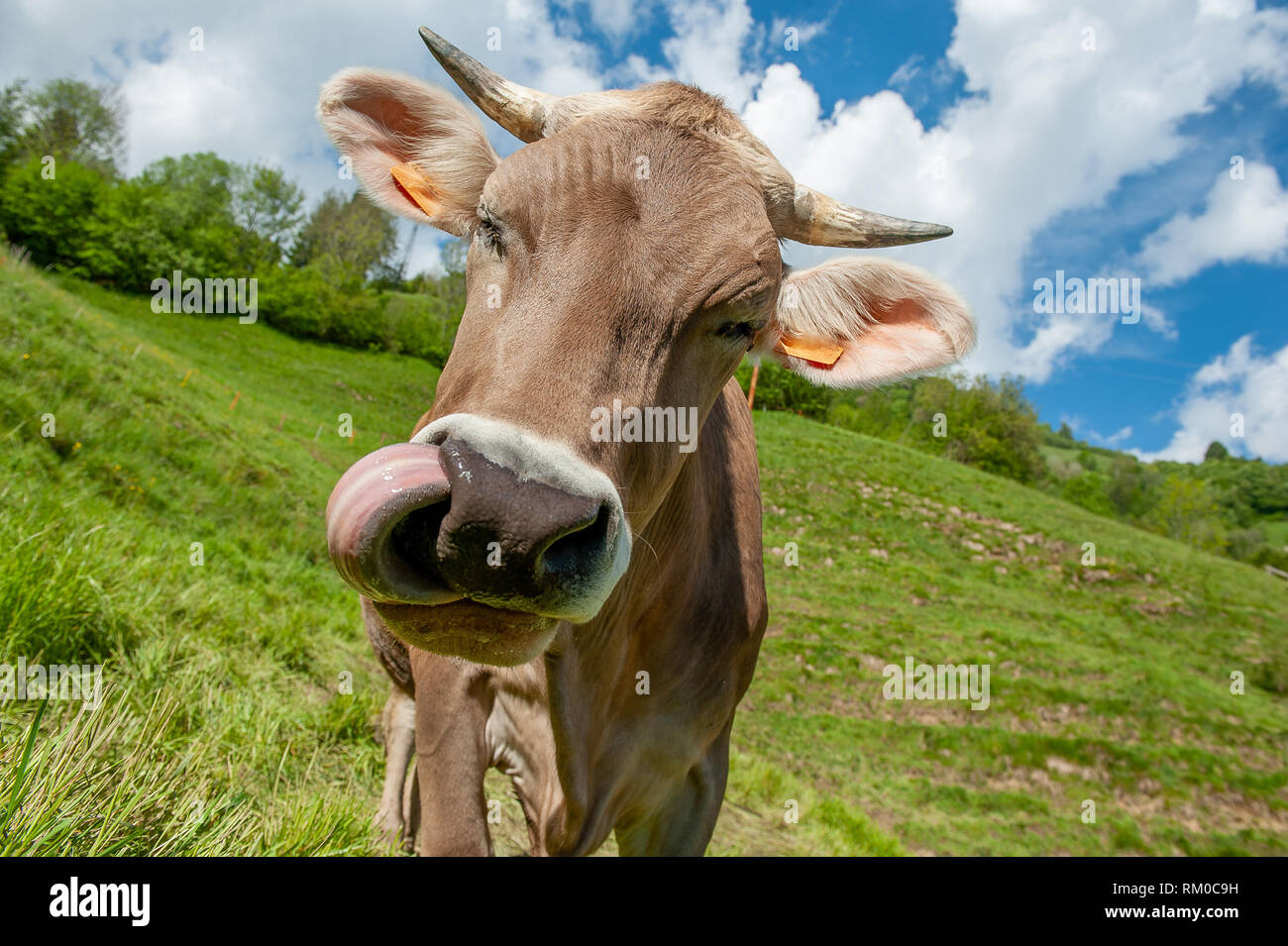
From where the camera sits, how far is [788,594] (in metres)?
21.5

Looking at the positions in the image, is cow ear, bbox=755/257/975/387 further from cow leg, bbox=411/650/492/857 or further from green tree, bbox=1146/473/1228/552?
green tree, bbox=1146/473/1228/552

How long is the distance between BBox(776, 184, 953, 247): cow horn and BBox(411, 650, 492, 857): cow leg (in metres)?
2.42

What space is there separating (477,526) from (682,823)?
3.16 m

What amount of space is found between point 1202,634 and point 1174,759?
39.5 feet

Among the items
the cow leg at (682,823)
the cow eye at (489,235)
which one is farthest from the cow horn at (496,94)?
the cow leg at (682,823)

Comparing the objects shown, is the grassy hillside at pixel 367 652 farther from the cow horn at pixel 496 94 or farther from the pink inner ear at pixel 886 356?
the pink inner ear at pixel 886 356

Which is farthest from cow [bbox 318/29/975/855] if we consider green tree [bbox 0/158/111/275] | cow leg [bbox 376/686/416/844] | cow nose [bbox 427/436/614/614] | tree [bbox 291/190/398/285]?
tree [bbox 291/190/398/285]

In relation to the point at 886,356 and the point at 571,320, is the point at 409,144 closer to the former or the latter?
the point at 571,320

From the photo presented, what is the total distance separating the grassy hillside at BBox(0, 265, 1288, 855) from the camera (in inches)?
134

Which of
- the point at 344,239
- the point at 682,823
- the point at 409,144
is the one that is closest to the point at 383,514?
the point at 409,144

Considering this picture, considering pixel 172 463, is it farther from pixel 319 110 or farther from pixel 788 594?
pixel 788 594

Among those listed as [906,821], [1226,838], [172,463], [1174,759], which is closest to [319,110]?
[172,463]

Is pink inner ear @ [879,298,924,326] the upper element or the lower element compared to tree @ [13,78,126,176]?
lower
